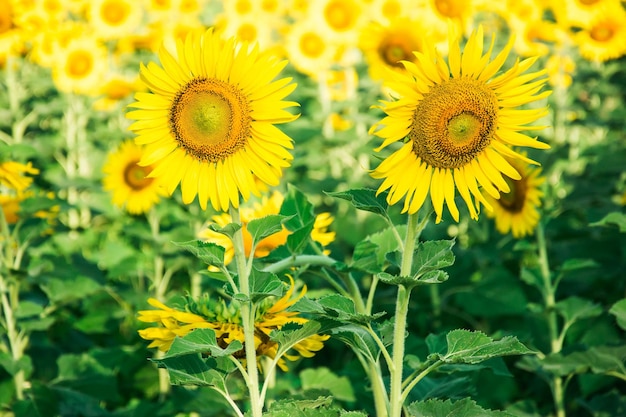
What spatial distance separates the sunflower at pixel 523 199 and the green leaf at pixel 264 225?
1.35 m

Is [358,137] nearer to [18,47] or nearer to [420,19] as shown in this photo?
[420,19]

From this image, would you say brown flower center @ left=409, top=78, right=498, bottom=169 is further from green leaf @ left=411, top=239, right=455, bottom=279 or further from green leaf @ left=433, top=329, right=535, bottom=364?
green leaf @ left=433, top=329, right=535, bottom=364

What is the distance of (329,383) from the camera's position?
2.62m

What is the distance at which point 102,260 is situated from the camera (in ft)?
13.0

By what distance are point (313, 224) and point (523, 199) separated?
1266 mm

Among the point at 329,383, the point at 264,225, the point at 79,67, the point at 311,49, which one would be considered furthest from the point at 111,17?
the point at 264,225

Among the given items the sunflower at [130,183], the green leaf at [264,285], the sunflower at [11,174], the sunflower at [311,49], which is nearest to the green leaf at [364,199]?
the green leaf at [264,285]

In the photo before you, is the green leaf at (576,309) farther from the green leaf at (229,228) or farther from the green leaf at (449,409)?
the green leaf at (229,228)

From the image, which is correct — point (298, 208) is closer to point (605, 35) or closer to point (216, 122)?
point (216, 122)

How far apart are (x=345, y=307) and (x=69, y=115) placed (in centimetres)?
475

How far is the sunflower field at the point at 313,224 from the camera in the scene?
1.68 meters

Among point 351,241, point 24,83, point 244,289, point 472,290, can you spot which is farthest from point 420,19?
point 244,289

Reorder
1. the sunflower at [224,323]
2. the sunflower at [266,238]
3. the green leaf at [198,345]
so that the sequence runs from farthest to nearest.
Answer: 1. the sunflower at [266,238]
2. the sunflower at [224,323]
3. the green leaf at [198,345]

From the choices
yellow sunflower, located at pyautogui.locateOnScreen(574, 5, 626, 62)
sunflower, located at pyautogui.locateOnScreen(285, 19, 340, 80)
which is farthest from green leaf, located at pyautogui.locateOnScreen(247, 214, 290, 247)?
sunflower, located at pyautogui.locateOnScreen(285, 19, 340, 80)
